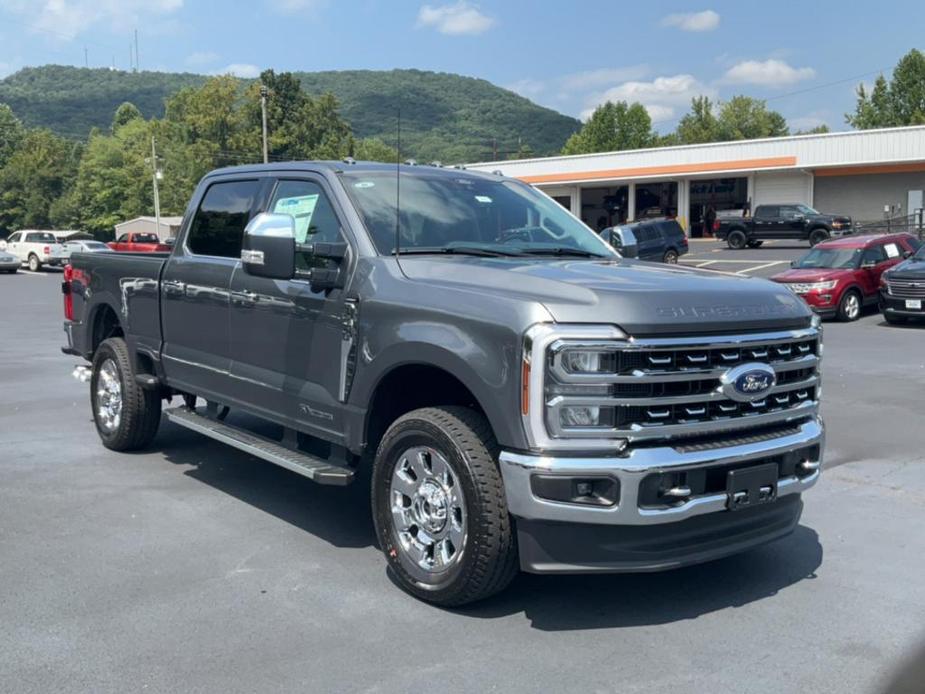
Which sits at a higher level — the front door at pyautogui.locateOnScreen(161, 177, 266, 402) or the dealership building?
the dealership building

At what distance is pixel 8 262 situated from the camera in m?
42.4

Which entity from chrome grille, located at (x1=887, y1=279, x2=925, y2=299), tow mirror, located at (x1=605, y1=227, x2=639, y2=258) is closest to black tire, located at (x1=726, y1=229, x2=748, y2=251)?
chrome grille, located at (x1=887, y1=279, x2=925, y2=299)

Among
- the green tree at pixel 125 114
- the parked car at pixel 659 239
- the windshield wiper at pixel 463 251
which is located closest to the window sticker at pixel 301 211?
the windshield wiper at pixel 463 251

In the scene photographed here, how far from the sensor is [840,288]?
1981cm

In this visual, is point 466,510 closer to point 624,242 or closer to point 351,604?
point 351,604

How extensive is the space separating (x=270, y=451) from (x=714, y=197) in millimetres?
49701

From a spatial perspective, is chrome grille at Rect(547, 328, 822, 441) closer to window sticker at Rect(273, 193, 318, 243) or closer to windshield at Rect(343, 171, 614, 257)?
windshield at Rect(343, 171, 614, 257)

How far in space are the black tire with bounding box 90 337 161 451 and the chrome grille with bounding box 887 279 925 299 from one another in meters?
14.9

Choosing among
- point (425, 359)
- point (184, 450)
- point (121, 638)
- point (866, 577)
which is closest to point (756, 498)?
point (866, 577)

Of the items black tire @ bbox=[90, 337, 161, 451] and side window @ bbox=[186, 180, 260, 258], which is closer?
side window @ bbox=[186, 180, 260, 258]

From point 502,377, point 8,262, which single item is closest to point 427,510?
point 502,377

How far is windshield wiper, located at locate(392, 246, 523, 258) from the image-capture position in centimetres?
529

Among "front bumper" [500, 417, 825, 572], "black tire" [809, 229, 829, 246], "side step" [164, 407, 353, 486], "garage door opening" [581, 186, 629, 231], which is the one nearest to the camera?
"front bumper" [500, 417, 825, 572]

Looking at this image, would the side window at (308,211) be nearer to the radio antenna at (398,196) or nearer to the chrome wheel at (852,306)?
the radio antenna at (398,196)
